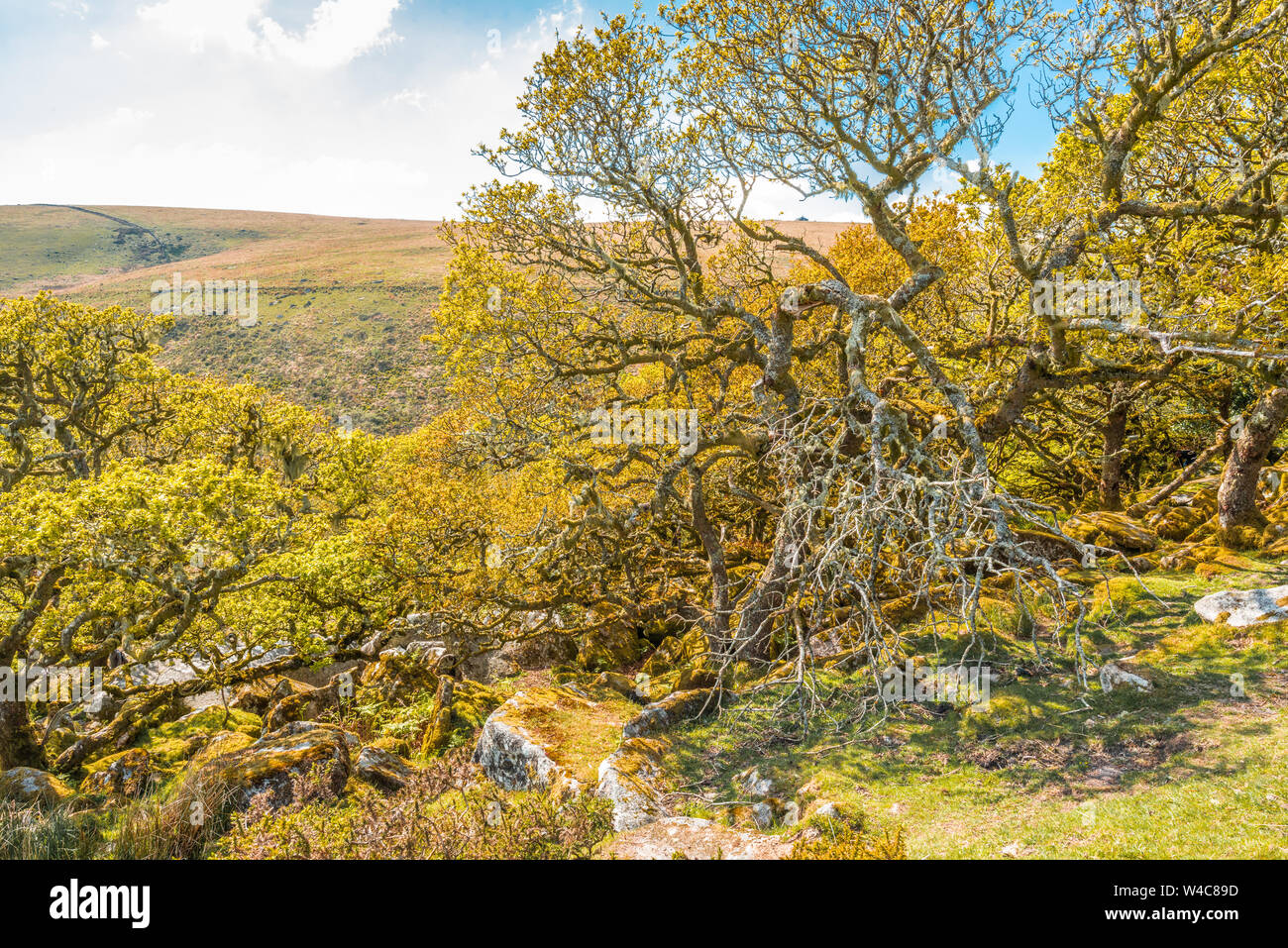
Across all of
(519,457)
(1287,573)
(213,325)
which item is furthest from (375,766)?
(213,325)

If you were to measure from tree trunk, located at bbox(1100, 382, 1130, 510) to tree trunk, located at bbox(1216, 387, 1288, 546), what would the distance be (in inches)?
128

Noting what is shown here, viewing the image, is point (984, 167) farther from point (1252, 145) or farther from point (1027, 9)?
point (1252, 145)

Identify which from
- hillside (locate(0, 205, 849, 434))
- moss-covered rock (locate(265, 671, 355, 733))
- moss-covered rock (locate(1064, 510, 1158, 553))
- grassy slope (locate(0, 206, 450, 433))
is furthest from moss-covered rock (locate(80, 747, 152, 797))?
grassy slope (locate(0, 206, 450, 433))

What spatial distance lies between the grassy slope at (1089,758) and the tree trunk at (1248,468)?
8.79 feet

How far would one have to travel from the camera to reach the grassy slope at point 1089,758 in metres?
5.86

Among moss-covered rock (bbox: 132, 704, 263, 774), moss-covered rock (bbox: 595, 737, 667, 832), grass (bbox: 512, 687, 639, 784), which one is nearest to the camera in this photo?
moss-covered rock (bbox: 595, 737, 667, 832)

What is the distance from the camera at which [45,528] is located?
10711 millimetres

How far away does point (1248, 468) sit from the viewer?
1364 centimetres

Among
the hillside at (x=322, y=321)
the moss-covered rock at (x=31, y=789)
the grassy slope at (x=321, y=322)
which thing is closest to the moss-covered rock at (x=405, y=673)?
the moss-covered rock at (x=31, y=789)

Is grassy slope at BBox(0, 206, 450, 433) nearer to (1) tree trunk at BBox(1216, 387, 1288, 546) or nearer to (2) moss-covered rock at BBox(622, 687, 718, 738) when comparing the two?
(2) moss-covered rock at BBox(622, 687, 718, 738)

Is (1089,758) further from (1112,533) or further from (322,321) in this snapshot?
(322,321)

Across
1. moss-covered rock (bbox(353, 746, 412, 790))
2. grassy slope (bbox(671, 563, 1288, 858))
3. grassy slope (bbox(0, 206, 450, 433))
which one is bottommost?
moss-covered rock (bbox(353, 746, 412, 790))

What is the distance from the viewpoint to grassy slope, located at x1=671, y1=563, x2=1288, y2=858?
231 inches

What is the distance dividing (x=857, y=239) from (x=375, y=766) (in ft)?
88.7
